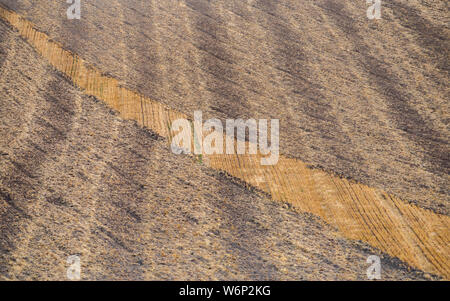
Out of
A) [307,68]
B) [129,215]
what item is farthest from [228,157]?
[307,68]

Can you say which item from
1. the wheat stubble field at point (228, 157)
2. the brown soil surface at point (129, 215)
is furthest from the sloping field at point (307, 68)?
the brown soil surface at point (129, 215)

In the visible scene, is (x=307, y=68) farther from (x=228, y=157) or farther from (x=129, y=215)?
(x=129, y=215)

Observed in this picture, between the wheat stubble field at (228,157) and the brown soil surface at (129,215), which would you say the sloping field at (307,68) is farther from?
the brown soil surface at (129,215)

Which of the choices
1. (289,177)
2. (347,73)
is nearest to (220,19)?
(347,73)

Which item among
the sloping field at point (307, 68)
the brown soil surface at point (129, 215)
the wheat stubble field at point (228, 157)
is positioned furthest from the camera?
the sloping field at point (307, 68)

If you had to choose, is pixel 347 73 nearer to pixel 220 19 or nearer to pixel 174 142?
pixel 220 19

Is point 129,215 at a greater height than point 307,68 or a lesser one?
lesser
